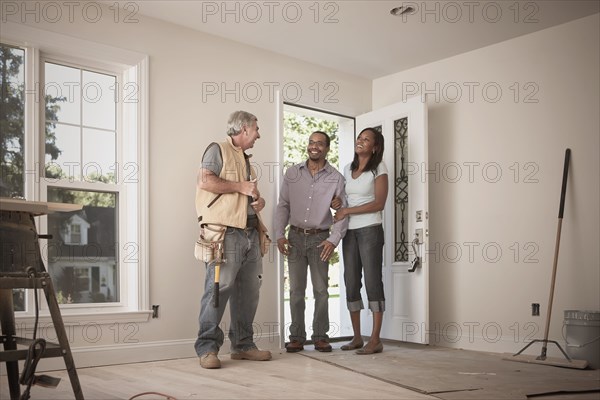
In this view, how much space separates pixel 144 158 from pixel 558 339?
3.20 meters

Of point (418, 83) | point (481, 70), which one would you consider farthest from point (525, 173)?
point (418, 83)

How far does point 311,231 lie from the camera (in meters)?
4.82

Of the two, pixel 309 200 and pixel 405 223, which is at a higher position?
pixel 309 200

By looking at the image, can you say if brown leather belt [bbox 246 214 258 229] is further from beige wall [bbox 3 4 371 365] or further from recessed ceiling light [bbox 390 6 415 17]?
recessed ceiling light [bbox 390 6 415 17]

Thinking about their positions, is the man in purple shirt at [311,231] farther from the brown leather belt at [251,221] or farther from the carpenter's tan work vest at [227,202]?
the carpenter's tan work vest at [227,202]

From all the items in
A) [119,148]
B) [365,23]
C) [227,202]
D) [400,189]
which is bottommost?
[227,202]

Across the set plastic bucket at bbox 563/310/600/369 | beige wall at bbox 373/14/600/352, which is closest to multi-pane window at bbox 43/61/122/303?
beige wall at bbox 373/14/600/352

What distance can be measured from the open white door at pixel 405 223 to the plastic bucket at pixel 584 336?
1112 millimetres

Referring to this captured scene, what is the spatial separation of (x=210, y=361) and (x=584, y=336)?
2.46 metres

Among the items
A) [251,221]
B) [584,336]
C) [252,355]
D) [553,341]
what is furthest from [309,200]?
[584,336]

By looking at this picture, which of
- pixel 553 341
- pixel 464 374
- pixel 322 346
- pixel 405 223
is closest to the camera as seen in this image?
pixel 464 374

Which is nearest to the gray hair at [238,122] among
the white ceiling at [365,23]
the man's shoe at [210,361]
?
the white ceiling at [365,23]

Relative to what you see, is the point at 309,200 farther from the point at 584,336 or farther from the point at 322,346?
the point at 584,336

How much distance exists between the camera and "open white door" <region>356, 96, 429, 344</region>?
5.16m
